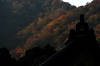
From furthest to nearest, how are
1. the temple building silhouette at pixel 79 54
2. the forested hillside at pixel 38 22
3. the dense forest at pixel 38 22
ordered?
the forested hillside at pixel 38 22 → the dense forest at pixel 38 22 → the temple building silhouette at pixel 79 54

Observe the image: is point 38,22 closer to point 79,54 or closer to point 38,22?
point 38,22

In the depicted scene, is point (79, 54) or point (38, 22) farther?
point (38, 22)

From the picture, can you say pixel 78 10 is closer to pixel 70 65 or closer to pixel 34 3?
pixel 34 3

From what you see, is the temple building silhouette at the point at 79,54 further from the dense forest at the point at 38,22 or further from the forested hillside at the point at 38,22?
the forested hillside at the point at 38,22

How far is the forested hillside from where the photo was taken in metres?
93.7

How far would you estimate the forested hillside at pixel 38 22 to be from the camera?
307ft

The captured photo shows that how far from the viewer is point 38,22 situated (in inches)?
4734

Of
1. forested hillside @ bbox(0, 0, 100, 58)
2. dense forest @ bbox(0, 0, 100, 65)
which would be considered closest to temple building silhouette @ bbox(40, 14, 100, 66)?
dense forest @ bbox(0, 0, 100, 65)

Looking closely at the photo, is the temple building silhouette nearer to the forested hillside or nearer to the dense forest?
the dense forest

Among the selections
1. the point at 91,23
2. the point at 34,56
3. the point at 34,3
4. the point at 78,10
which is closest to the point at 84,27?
the point at 34,56

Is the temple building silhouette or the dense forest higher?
the dense forest

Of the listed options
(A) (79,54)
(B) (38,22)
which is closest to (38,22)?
(B) (38,22)

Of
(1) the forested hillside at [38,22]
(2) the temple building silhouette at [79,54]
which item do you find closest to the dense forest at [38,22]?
(1) the forested hillside at [38,22]

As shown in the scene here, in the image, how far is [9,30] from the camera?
120375 millimetres
